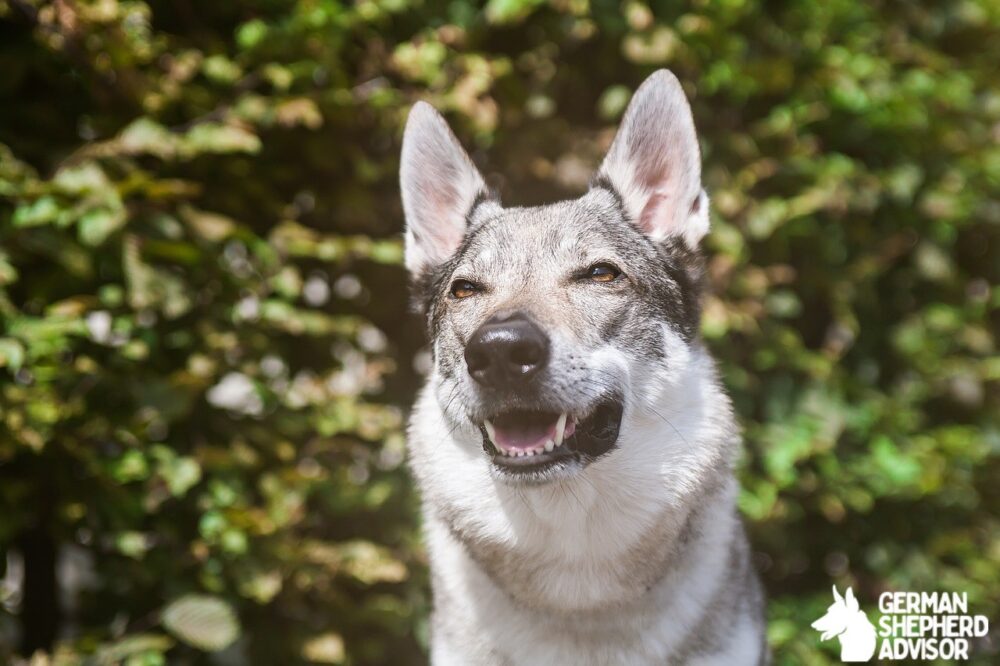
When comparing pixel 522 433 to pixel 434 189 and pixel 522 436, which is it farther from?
pixel 434 189

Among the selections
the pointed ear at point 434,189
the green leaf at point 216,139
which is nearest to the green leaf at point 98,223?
the green leaf at point 216,139

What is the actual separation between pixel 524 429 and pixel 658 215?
934 mm

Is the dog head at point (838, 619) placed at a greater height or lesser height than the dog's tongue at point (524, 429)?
lesser

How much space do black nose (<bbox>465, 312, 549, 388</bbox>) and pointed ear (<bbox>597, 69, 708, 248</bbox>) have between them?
78 cm

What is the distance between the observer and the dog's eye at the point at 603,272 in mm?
2357

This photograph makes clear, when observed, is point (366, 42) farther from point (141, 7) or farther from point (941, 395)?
point (941, 395)

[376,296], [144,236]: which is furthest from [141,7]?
[376,296]

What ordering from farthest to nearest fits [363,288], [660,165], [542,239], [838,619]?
[363,288] < [838,619] < [660,165] < [542,239]

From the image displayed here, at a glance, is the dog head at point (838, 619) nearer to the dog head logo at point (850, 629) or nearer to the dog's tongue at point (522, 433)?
the dog head logo at point (850, 629)

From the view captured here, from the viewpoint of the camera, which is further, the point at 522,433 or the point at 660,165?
the point at 660,165

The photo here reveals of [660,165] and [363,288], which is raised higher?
[660,165]

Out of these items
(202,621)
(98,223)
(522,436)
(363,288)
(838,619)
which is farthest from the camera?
(363,288)

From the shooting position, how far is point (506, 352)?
1.98m

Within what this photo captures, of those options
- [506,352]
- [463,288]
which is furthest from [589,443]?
[463,288]
